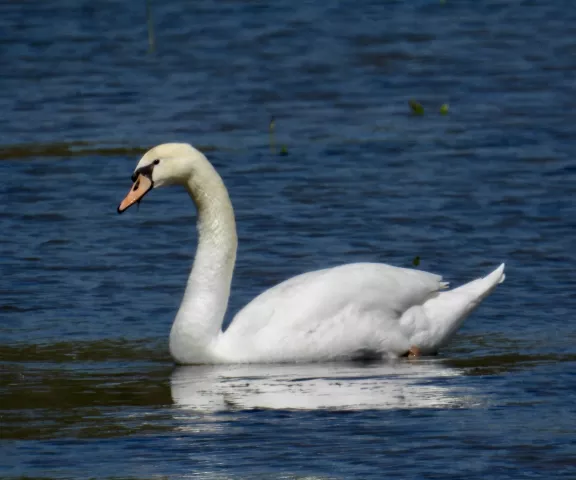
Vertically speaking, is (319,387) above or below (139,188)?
below

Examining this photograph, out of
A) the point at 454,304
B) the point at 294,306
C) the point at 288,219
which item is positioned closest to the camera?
the point at 294,306

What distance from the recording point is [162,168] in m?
10.1

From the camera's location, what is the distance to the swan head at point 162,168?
10.1m

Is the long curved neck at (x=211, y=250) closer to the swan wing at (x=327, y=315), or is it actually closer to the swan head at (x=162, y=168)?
A: the swan head at (x=162, y=168)

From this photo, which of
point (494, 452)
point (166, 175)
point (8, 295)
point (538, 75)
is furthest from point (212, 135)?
point (494, 452)

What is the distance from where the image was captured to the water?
8094 mm

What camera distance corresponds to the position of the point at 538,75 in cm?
1852

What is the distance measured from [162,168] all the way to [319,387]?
173 cm

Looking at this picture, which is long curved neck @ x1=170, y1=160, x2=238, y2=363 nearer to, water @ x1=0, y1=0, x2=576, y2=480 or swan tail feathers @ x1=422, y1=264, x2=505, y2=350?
water @ x1=0, y1=0, x2=576, y2=480

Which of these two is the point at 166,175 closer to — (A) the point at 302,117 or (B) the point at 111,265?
(B) the point at 111,265

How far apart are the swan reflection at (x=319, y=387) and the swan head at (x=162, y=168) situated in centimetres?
102

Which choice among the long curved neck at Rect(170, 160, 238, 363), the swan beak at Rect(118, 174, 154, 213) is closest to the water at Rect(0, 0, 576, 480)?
the long curved neck at Rect(170, 160, 238, 363)

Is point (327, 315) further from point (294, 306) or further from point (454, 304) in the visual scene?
point (454, 304)

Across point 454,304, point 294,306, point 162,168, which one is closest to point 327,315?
point 294,306
